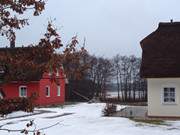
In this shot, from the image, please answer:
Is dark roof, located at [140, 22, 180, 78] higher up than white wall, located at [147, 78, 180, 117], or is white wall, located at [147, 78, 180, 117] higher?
dark roof, located at [140, 22, 180, 78]

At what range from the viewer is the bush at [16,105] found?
420cm

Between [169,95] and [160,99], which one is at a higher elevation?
[169,95]

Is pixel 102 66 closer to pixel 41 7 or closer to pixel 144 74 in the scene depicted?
pixel 144 74

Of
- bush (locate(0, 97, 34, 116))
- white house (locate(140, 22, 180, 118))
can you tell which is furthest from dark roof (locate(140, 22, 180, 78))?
bush (locate(0, 97, 34, 116))

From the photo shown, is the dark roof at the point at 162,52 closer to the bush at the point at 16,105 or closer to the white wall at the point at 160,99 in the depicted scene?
the white wall at the point at 160,99

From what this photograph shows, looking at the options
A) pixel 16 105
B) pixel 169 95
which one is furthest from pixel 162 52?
pixel 16 105

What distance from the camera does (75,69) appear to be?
4.45 metres

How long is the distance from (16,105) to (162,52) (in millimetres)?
23166

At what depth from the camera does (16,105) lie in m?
4.24

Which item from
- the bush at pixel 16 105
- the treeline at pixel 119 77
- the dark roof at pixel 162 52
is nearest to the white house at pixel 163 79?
the dark roof at pixel 162 52

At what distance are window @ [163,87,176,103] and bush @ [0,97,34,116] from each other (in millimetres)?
22224

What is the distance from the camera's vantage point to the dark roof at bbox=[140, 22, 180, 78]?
84.5ft

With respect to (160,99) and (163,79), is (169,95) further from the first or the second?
(163,79)

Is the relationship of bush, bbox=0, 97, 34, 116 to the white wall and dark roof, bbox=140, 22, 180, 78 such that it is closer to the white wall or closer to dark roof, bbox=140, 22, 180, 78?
dark roof, bbox=140, 22, 180, 78
